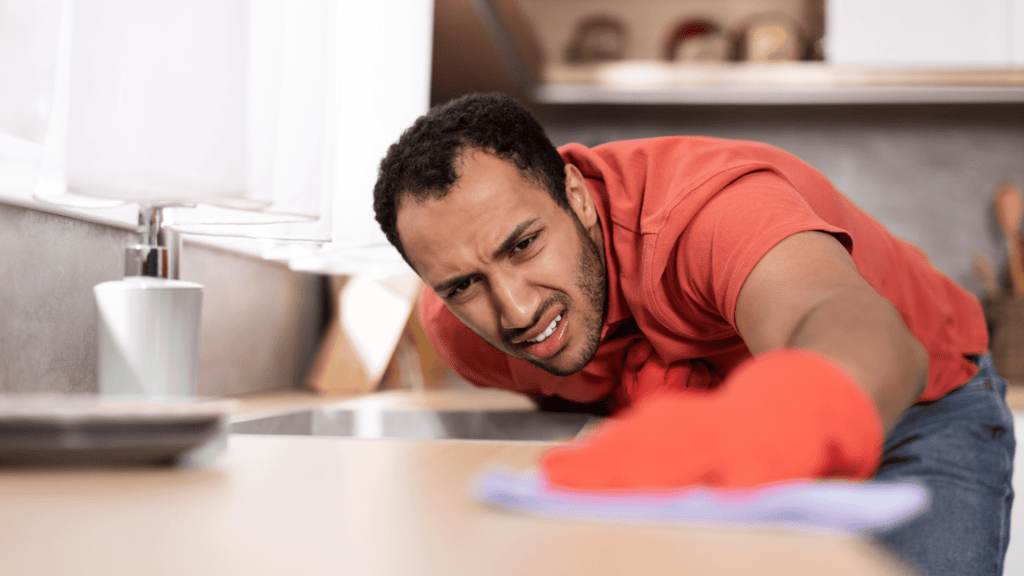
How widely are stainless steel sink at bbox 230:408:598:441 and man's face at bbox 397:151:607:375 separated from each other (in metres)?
0.24

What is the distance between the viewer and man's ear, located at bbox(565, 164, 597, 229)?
97 centimetres

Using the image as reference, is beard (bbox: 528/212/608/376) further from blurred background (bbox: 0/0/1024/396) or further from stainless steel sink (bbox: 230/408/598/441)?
blurred background (bbox: 0/0/1024/396)

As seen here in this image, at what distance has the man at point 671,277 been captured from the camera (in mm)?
605

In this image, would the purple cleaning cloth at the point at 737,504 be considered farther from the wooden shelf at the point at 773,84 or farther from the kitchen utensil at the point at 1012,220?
the kitchen utensil at the point at 1012,220

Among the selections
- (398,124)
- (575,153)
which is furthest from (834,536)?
(398,124)

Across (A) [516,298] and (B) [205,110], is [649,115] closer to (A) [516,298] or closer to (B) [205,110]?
(A) [516,298]

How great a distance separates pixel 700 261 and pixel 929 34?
1.39 metres

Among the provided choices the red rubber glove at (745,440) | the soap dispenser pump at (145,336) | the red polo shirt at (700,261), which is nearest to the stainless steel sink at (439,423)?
the red polo shirt at (700,261)

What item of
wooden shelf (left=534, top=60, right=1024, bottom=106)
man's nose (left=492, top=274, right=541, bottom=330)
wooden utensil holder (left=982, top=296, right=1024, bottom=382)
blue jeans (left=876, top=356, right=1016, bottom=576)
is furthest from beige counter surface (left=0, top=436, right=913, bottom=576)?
wooden utensil holder (left=982, top=296, right=1024, bottom=382)

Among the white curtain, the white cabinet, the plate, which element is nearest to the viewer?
the plate

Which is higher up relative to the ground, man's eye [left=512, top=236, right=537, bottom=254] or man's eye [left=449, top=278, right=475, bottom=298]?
man's eye [left=512, top=236, right=537, bottom=254]

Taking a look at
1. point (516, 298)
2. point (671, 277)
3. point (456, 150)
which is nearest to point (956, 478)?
point (671, 277)

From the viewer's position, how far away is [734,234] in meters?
0.62

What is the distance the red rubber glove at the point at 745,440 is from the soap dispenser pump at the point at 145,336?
17.1 inches
